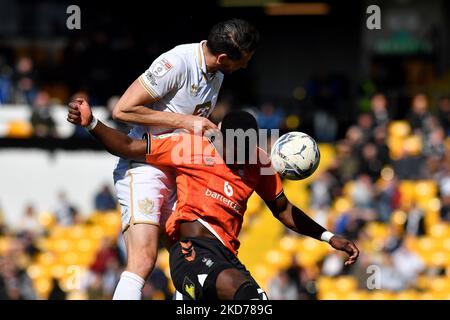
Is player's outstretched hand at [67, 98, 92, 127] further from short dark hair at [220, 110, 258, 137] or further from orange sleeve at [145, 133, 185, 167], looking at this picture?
short dark hair at [220, 110, 258, 137]

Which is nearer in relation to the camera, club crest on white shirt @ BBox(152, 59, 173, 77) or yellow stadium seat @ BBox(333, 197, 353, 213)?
club crest on white shirt @ BBox(152, 59, 173, 77)

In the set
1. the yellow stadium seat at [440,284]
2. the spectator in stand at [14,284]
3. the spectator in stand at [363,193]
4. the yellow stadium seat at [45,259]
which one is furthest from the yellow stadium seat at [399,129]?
the spectator in stand at [14,284]

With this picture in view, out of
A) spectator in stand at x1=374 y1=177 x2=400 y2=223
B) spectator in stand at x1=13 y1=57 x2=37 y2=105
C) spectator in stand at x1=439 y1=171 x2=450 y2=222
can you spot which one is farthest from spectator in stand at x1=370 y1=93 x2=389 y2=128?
spectator in stand at x1=13 y1=57 x2=37 y2=105

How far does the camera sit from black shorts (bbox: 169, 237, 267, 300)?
6.79 meters

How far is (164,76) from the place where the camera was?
7.24 m

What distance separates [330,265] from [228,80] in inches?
314

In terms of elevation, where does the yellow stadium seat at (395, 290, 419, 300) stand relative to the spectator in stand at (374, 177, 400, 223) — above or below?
below

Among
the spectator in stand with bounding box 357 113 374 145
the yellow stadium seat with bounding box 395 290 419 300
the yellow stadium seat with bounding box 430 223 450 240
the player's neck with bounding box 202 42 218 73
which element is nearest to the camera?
the player's neck with bounding box 202 42 218 73

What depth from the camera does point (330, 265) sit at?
53.4ft

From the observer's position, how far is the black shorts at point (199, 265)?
679cm

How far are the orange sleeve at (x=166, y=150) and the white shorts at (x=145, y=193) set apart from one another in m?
0.13

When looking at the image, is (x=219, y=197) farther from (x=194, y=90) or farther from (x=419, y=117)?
(x=419, y=117)

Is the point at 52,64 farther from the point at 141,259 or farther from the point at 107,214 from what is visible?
the point at 141,259

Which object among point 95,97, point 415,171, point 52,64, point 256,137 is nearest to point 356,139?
point 415,171
